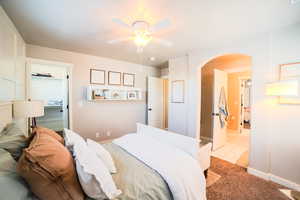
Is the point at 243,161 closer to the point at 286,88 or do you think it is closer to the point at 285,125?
the point at 285,125

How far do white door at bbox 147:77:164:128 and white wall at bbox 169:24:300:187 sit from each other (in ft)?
8.08

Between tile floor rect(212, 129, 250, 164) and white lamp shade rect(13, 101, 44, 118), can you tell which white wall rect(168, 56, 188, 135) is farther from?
white lamp shade rect(13, 101, 44, 118)

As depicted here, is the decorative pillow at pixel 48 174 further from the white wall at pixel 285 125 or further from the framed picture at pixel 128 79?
the framed picture at pixel 128 79

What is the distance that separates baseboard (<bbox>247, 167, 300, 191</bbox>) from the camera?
1925 millimetres

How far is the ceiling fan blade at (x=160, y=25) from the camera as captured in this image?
1.89 meters

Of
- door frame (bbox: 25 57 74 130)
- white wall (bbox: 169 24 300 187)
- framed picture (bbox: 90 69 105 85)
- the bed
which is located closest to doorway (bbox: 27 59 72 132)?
door frame (bbox: 25 57 74 130)

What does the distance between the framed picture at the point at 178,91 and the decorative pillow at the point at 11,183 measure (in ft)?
10.3

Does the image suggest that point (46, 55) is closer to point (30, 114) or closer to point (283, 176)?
point (30, 114)

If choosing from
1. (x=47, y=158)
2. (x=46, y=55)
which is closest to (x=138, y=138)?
(x=47, y=158)

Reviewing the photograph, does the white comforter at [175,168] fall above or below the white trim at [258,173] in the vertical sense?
above

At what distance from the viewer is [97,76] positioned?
11.7 ft

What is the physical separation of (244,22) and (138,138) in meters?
2.32

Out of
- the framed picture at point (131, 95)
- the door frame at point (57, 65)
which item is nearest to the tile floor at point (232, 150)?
the framed picture at point (131, 95)

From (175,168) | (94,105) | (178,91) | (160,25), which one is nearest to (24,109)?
(94,105)
